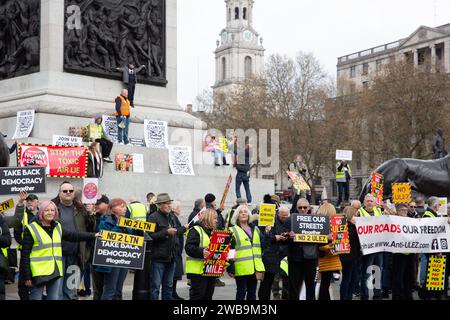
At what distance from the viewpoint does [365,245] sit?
13.5m

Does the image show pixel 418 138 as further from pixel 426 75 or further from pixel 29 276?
pixel 29 276

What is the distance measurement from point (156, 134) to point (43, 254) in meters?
15.8

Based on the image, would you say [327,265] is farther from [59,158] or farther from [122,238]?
[59,158]

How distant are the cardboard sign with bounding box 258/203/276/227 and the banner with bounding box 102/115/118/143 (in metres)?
12.5

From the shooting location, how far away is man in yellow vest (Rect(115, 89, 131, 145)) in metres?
24.2

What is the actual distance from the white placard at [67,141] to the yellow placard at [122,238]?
11.9m

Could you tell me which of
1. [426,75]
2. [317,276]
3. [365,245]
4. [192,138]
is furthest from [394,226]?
[426,75]

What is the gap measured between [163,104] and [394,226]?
48.2 ft

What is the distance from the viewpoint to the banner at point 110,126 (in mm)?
24719

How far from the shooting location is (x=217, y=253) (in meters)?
11.4

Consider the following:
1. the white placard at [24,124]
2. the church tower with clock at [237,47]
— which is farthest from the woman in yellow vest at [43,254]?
the church tower with clock at [237,47]

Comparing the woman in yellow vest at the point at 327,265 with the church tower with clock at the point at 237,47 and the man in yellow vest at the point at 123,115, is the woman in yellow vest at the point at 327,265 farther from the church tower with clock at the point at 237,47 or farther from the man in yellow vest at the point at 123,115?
the church tower with clock at the point at 237,47

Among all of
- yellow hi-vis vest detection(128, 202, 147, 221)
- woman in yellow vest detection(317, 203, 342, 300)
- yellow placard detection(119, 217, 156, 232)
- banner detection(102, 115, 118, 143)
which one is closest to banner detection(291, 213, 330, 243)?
woman in yellow vest detection(317, 203, 342, 300)

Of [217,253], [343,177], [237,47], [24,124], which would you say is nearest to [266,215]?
[217,253]
